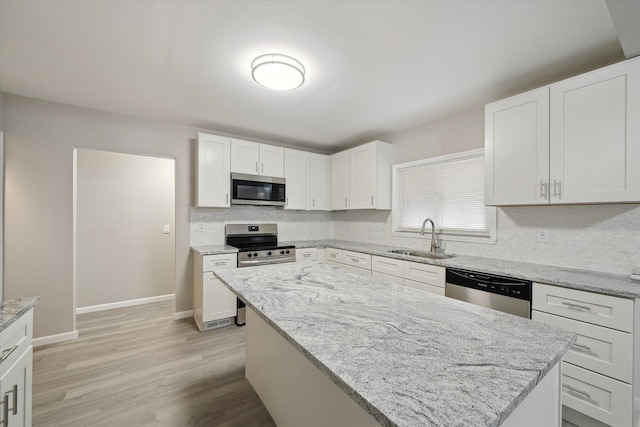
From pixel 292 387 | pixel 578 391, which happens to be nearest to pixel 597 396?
pixel 578 391

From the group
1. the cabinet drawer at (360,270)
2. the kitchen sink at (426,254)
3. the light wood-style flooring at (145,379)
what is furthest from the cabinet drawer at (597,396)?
the light wood-style flooring at (145,379)

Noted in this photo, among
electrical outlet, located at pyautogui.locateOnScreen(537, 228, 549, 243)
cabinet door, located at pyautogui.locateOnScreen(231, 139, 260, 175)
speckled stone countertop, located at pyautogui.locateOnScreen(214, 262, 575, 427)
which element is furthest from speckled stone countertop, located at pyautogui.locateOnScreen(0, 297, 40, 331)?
electrical outlet, located at pyautogui.locateOnScreen(537, 228, 549, 243)

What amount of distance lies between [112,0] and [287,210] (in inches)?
121

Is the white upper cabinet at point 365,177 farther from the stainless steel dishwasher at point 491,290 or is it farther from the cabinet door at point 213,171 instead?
the cabinet door at point 213,171

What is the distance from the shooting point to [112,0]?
1.41 meters

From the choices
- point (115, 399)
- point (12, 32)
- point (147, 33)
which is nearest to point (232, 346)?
point (115, 399)

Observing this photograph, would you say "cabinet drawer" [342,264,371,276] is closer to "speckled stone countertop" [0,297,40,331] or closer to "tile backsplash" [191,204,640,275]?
"tile backsplash" [191,204,640,275]

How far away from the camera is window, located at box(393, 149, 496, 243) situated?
2.76m

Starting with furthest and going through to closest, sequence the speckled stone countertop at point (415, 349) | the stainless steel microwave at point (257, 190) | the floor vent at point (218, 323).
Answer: the stainless steel microwave at point (257, 190)
the floor vent at point (218, 323)
the speckled stone countertop at point (415, 349)

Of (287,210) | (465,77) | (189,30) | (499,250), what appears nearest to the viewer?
(189,30)

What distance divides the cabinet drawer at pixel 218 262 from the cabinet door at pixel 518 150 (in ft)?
9.09

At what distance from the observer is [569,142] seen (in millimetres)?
1893

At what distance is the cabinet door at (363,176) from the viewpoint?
11.7 ft

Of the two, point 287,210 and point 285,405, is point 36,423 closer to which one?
point 285,405
